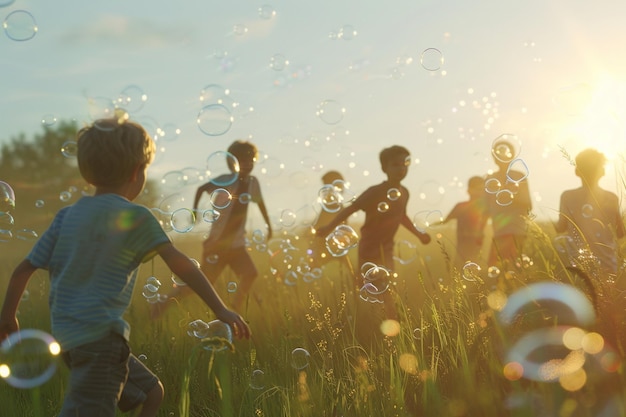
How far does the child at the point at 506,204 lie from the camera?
8281 millimetres

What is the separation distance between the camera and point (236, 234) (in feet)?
26.2

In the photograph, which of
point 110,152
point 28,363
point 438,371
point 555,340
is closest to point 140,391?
point 110,152

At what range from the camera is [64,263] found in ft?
10.1

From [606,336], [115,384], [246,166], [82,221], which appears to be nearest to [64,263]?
[82,221]

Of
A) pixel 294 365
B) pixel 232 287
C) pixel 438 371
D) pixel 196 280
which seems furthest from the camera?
pixel 232 287

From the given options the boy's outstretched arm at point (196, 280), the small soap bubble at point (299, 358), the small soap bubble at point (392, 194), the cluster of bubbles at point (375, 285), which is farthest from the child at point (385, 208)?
the boy's outstretched arm at point (196, 280)

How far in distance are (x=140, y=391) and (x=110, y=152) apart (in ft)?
3.50

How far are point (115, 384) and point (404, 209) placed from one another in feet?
15.9

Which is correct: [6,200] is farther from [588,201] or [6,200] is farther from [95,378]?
[588,201]

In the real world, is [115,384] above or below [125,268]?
below

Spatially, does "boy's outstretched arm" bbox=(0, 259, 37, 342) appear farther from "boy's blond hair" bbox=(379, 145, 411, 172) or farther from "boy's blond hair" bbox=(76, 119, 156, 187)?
"boy's blond hair" bbox=(379, 145, 411, 172)

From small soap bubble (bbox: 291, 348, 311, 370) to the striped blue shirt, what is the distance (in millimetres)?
1698

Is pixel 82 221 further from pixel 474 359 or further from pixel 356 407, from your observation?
pixel 474 359

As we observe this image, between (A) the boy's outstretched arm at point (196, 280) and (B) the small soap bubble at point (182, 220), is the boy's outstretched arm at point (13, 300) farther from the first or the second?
(B) the small soap bubble at point (182, 220)
